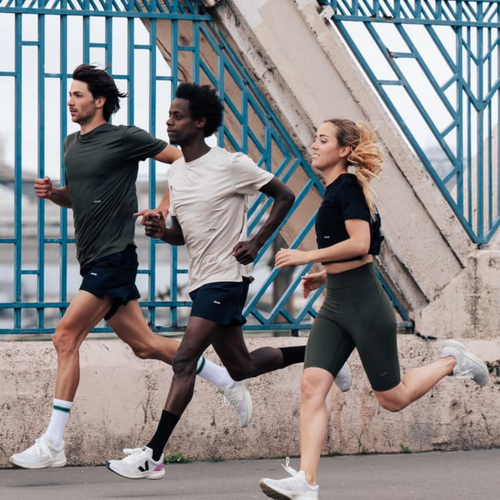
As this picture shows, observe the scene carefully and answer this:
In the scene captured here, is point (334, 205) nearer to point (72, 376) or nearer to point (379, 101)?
point (72, 376)

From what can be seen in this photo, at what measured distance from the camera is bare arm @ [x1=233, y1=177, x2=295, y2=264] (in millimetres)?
6289

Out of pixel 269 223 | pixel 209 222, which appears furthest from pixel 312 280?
pixel 209 222

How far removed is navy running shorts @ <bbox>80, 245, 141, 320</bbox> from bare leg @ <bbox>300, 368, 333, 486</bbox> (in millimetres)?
1284

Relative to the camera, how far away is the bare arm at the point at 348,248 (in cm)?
572

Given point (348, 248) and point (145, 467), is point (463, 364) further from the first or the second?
point (145, 467)

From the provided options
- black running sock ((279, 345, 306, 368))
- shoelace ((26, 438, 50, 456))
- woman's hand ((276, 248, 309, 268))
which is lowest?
shoelace ((26, 438, 50, 456))

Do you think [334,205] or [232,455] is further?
[232,455]

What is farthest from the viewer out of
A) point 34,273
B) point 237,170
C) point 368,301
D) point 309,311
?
point 309,311

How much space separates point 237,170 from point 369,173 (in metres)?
0.81

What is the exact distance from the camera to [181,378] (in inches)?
241

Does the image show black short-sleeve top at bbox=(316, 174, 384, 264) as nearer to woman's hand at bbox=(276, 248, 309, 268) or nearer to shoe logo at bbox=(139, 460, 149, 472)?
woman's hand at bbox=(276, 248, 309, 268)

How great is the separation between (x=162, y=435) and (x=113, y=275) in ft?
3.30

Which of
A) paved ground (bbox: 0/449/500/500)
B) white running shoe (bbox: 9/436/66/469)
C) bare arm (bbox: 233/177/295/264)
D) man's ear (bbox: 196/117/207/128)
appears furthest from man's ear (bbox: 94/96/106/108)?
paved ground (bbox: 0/449/500/500)

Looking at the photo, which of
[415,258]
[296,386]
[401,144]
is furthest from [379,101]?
[296,386]
